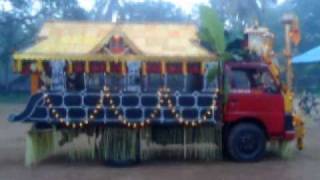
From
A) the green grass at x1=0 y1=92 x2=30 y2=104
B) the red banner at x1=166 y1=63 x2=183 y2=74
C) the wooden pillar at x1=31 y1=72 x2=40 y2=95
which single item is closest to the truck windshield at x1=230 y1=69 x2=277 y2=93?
the red banner at x1=166 y1=63 x2=183 y2=74

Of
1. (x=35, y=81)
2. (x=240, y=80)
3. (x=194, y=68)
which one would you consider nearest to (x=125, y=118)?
(x=194, y=68)

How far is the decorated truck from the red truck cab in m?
0.02

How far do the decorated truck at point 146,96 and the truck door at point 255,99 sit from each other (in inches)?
0.8

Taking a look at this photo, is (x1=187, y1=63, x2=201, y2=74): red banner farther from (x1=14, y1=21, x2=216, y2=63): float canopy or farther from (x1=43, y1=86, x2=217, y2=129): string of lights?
(x1=43, y1=86, x2=217, y2=129): string of lights

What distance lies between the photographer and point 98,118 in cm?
1088

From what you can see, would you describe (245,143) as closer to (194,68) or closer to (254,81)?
(254,81)

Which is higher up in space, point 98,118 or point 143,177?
point 98,118

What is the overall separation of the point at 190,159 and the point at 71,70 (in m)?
3.01

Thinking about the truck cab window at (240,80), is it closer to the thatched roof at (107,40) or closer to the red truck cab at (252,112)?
the red truck cab at (252,112)

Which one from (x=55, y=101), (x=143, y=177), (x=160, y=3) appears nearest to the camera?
(x=143, y=177)

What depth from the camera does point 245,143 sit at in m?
11.4

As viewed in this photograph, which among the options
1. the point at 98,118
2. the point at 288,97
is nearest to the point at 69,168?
the point at 98,118

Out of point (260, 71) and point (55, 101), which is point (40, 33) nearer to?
point (55, 101)

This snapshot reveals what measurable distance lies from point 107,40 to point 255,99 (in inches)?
121
